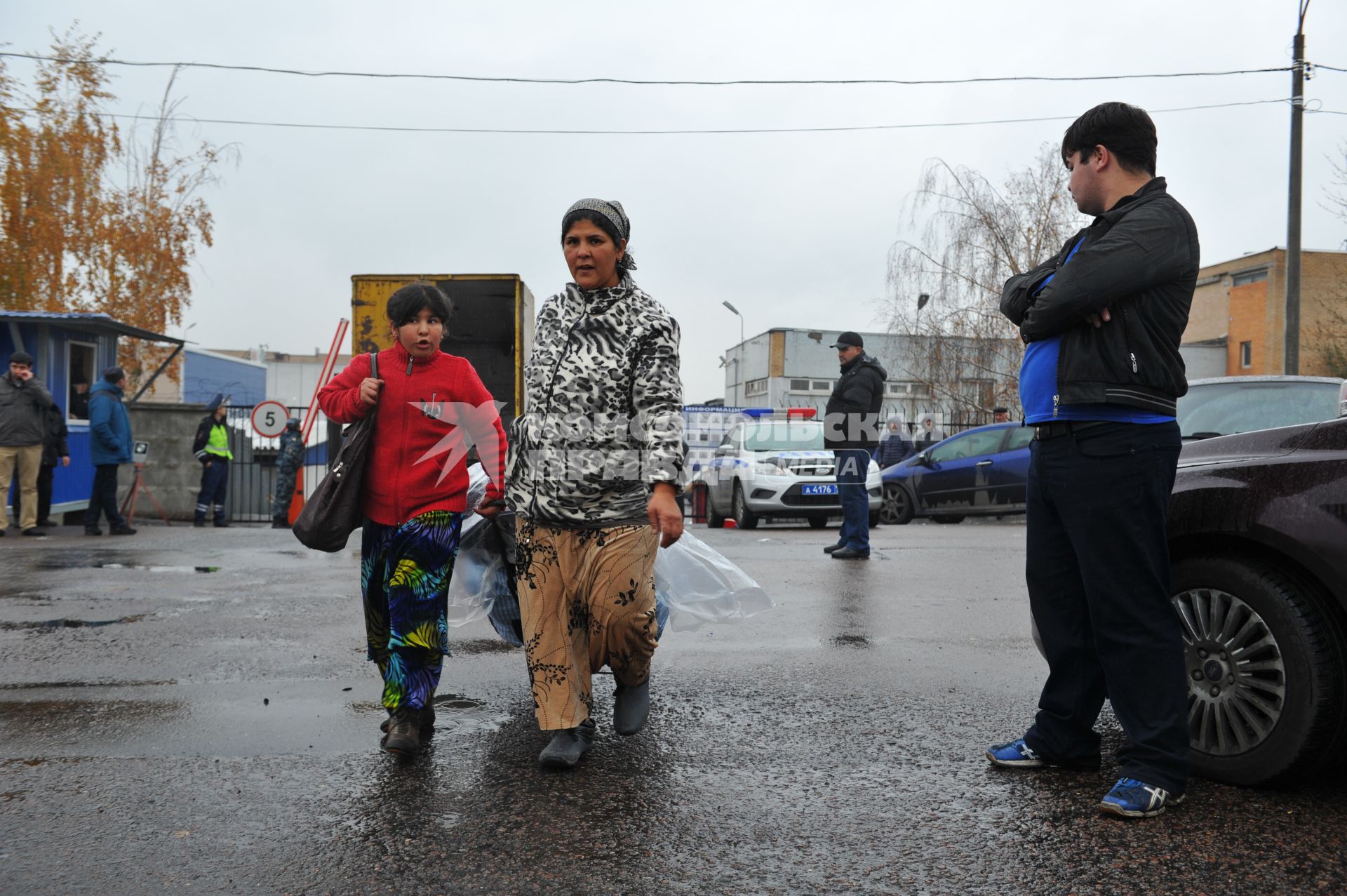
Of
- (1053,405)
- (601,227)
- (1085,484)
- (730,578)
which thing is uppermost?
(601,227)

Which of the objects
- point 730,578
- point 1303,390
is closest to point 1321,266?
point 1303,390

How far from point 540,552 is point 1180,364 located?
6.73 feet

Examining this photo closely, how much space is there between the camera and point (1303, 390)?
6980mm

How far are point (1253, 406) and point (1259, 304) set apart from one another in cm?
4214

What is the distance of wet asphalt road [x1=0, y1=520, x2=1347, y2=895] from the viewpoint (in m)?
2.70

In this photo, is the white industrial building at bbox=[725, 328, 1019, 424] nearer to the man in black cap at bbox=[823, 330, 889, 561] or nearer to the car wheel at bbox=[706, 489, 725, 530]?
the car wheel at bbox=[706, 489, 725, 530]

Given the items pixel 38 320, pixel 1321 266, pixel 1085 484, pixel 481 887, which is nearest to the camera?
pixel 481 887

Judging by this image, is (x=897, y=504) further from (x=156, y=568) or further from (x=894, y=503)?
(x=156, y=568)

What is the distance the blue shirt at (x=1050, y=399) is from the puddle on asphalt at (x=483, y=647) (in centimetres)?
321

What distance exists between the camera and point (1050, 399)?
10.7 feet

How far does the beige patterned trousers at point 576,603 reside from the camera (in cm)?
356

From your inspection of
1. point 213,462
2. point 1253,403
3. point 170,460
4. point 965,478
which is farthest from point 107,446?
point 1253,403

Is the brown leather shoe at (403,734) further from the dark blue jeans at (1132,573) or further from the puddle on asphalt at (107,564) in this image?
the puddle on asphalt at (107,564)

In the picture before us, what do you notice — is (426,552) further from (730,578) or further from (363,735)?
(730,578)
